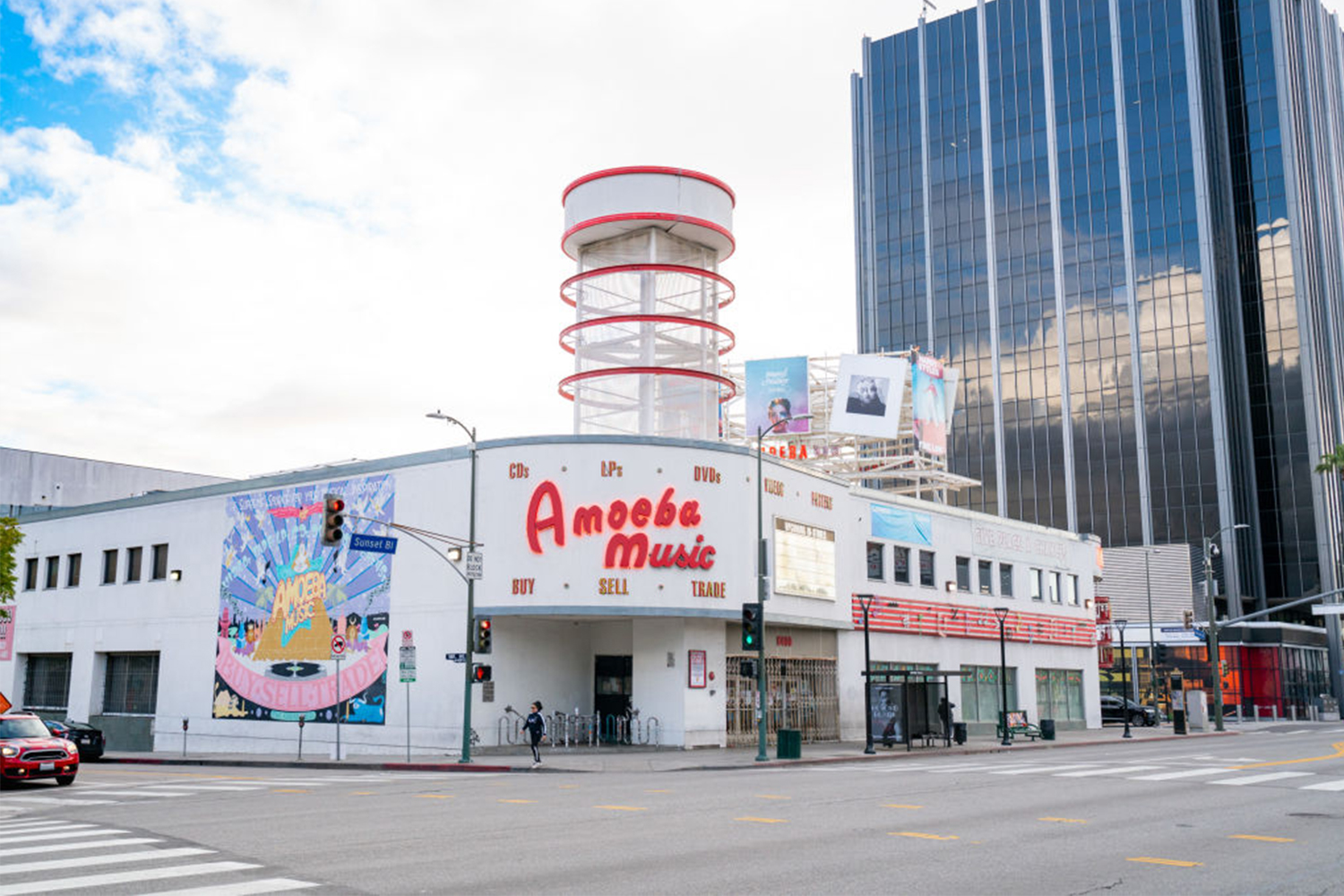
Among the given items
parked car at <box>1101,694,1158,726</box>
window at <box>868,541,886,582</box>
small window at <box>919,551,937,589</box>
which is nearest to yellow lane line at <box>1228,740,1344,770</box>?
window at <box>868,541,886,582</box>

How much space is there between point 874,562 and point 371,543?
73.8 feet

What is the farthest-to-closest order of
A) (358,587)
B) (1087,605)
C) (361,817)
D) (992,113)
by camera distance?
(992,113), (1087,605), (358,587), (361,817)

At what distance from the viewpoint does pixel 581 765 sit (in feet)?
101

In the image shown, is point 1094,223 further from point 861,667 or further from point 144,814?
point 144,814

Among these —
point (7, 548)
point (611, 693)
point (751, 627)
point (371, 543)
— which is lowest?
point (611, 693)

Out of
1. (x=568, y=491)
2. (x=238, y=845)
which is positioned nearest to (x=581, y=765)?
(x=568, y=491)

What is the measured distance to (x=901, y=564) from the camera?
4856 centimetres

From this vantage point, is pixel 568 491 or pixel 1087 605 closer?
pixel 568 491

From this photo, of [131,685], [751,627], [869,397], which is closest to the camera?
[751,627]

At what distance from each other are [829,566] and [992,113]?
90108 mm

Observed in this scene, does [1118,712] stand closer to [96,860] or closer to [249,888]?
[96,860]

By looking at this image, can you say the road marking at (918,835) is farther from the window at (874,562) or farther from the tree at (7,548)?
the tree at (7,548)

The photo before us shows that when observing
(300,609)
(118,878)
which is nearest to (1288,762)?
(118,878)

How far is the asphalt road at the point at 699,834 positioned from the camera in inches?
456
